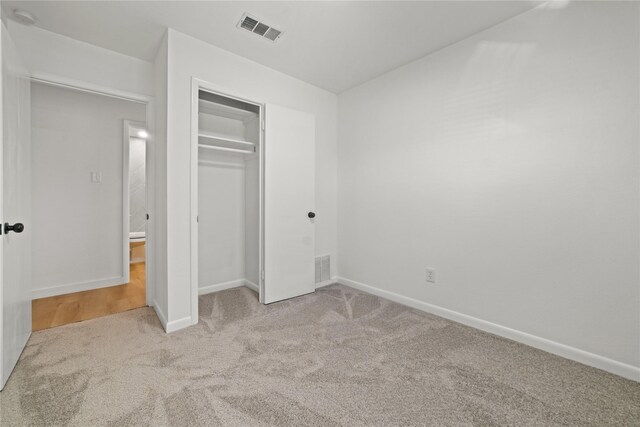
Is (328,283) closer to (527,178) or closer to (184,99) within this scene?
(527,178)

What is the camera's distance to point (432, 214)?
267cm

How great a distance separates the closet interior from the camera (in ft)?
10.3

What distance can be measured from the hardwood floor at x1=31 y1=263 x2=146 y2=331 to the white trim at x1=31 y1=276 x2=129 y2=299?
8 cm

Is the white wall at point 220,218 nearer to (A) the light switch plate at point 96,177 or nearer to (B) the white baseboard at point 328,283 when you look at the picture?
(B) the white baseboard at point 328,283

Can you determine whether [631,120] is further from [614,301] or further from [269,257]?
[269,257]

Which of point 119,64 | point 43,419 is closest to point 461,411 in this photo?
point 43,419

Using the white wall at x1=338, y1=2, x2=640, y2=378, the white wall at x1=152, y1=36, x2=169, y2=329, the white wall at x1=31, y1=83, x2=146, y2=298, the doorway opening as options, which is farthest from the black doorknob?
the white wall at x1=338, y1=2, x2=640, y2=378

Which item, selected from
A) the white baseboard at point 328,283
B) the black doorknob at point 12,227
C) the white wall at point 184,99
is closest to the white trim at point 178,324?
the white wall at point 184,99

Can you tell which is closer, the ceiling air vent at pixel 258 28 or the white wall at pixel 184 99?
the ceiling air vent at pixel 258 28

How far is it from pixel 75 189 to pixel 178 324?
2359 millimetres

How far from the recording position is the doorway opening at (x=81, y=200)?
10.2 feet

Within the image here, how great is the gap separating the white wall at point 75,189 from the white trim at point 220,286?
1313mm

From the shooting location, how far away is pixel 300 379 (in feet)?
5.44

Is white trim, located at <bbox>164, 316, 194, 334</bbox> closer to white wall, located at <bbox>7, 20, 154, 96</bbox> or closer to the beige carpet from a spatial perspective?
the beige carpet
